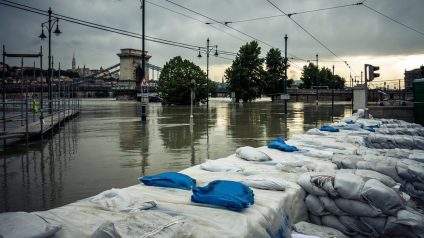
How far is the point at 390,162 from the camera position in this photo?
6.00m

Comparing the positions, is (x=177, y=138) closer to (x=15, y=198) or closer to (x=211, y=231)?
(x=15, y=198)

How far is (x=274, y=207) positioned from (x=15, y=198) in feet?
14.8

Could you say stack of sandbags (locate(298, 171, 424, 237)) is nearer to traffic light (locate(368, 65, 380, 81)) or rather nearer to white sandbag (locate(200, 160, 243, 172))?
white sandbag (locate(200, 160, 243, 172))

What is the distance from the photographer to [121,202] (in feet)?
13.0

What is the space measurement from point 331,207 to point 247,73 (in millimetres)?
62117

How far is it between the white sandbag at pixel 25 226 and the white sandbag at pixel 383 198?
3.71 metres

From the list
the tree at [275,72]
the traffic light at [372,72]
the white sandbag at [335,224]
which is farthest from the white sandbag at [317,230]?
the tree at [275,72]

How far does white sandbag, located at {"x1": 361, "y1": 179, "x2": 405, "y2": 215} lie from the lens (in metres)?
4.36

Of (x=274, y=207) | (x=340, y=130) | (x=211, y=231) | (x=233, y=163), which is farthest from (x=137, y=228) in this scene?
(x=340, y=130)

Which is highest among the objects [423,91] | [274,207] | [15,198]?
[423,91]

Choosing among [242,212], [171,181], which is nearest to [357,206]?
[242,212]

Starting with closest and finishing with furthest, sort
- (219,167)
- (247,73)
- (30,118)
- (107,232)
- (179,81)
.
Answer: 1. (107,232)
2. (219,167)
3. (30,118)
4. (179,81)
5. (247,73)

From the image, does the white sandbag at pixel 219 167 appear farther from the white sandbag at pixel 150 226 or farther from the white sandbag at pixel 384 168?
the white sandbag at pixel 150 226

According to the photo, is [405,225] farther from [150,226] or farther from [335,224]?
[150,226]
